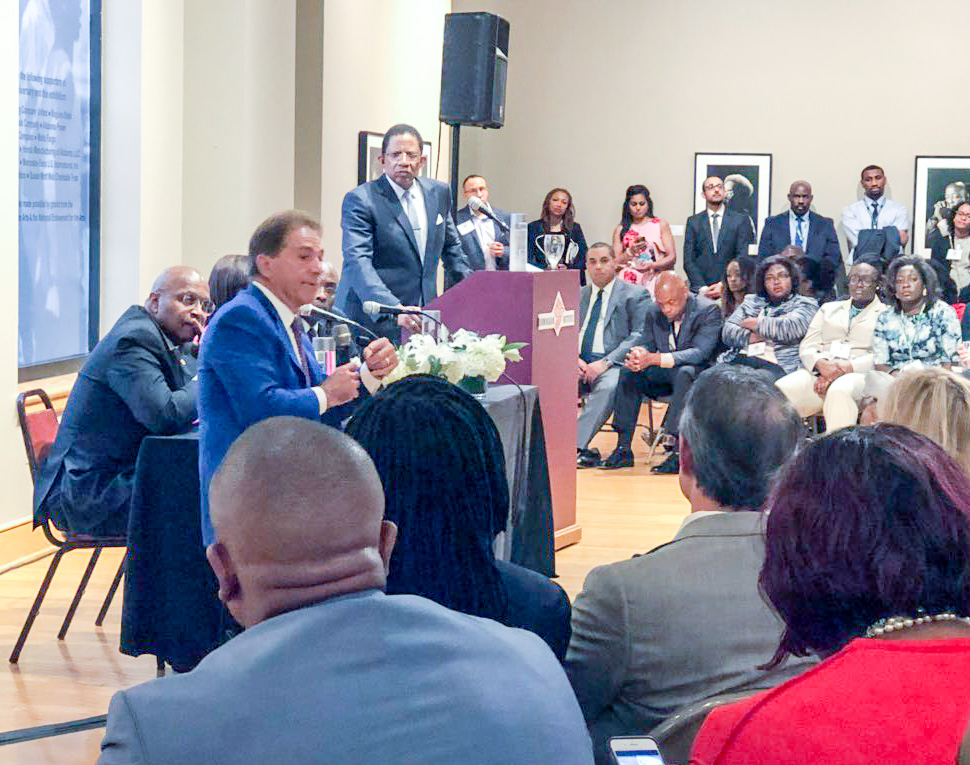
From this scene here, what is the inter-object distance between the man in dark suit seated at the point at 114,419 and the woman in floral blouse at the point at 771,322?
4835 mm

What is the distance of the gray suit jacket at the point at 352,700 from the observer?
3.77 feet

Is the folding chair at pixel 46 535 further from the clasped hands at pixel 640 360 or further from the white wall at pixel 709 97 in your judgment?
the white wall at pixel 709 97

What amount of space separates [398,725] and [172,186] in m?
6.26

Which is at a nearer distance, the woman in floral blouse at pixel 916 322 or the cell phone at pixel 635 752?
the cell phone at pixel 635 752

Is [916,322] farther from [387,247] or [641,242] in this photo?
[641,242]

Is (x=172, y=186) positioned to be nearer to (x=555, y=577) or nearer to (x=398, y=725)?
(x=555, y=577)

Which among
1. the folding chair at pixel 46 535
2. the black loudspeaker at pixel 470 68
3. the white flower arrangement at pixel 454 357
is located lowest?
the folding chair at pixel 46 535

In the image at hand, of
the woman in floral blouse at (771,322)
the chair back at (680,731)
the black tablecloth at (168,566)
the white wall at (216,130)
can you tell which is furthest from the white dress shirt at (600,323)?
the chair back at (680,731)

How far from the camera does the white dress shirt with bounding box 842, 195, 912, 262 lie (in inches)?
492

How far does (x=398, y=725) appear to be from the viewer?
1178mm

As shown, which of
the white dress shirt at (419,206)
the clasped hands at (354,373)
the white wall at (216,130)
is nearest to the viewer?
the clasped hands at (354,373)

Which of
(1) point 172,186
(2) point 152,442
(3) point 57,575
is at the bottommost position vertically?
(3) point 57,575

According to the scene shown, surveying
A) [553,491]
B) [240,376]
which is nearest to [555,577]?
[553,491]

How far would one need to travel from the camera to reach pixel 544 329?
5723 millimetres
